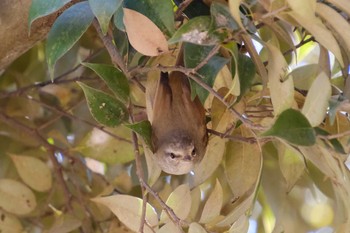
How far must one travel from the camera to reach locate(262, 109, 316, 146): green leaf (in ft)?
1.64

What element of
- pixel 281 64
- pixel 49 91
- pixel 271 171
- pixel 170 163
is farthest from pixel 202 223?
pixel 49 91

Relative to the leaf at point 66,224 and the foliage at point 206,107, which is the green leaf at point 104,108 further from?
the leaf at point 66,224

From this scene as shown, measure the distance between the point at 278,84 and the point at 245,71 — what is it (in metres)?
0.05

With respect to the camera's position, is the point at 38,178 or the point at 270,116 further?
the point at 38,178

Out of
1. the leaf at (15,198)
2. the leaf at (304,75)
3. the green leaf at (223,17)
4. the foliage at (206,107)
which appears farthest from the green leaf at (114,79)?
the leaf at (15,198)

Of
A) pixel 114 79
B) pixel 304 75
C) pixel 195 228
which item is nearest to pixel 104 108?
pixel 114 79

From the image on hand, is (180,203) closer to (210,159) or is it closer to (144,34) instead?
(210,159)

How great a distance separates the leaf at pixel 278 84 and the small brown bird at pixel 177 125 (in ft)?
0.29

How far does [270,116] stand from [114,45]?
0.16 meters

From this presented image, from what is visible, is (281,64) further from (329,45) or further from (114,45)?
(114,45)

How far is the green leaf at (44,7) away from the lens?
56 cm

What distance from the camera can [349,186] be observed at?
1.86ft

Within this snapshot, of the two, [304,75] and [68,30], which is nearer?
[68,30]

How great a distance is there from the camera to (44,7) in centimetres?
57
